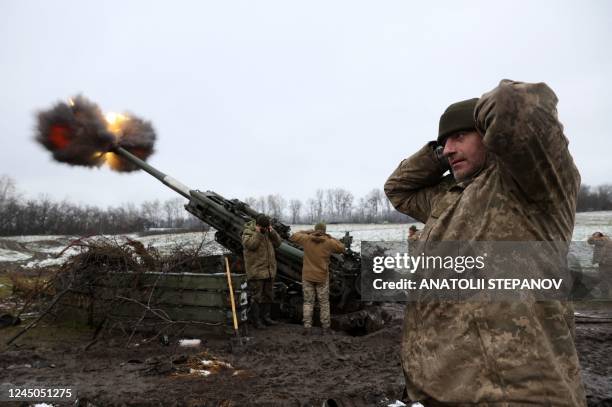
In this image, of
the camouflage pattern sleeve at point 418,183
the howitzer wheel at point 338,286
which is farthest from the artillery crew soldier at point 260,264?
the camouflage pattern sleeve at point 418,183

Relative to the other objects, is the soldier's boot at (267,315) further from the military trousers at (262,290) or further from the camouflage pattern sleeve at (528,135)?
the camouflage pattern sleeve at (528,135)

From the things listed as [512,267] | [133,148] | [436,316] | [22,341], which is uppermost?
[133,148]

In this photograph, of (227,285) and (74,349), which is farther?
(227,285)

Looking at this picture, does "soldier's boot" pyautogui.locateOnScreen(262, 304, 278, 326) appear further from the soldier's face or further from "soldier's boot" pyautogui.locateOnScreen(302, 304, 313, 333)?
the soldier's face

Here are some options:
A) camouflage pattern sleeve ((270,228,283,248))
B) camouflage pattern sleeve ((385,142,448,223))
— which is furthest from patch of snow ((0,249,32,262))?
camouflage pattern sleeve ((385,142,448,223))

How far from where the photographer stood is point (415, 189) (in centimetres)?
242

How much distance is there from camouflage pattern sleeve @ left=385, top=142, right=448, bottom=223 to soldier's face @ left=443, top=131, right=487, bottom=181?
1.10ft

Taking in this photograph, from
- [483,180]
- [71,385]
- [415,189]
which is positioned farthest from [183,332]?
[483,180]

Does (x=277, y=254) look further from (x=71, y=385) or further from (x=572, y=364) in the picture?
(x=572, y=364)

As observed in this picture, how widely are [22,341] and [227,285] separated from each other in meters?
3.67

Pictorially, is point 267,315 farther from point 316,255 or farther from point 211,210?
point 211,210

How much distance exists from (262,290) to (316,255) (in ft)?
4.34

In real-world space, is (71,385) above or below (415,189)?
below

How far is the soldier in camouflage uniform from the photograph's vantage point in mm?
1410
